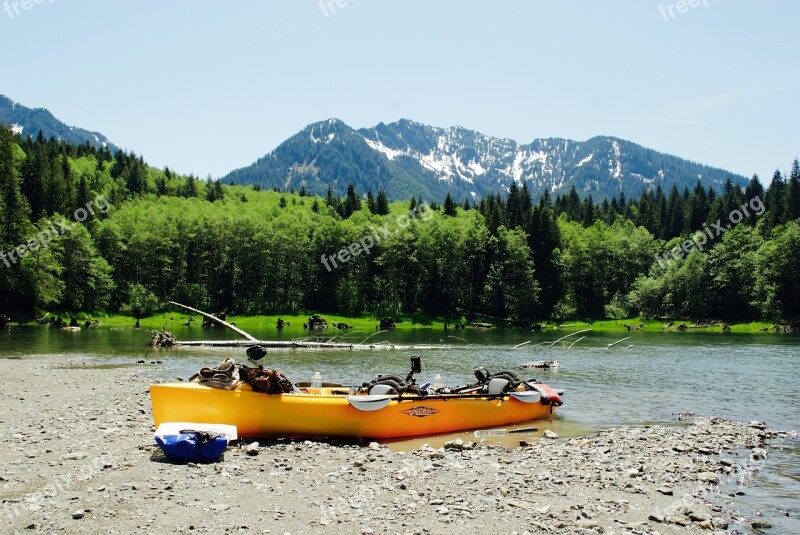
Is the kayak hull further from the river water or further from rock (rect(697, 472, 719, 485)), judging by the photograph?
rock (rect(697, 472, 719, 485))

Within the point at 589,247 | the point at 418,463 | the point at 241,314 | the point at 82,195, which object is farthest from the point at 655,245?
the point at 418,463

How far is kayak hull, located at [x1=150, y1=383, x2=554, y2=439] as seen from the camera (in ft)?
56.4

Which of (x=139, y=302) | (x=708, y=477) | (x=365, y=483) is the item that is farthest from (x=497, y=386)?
(x=139, y=302)

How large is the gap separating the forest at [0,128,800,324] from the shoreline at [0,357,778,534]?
84.1m

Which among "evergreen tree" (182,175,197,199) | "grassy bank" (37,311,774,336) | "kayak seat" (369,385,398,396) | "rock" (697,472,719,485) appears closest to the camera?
"rock" (697,472,719,485)

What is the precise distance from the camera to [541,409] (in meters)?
23.1

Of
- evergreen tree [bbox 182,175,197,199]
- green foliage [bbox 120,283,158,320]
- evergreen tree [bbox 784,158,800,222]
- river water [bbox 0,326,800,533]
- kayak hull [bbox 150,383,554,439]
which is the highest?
evergreen tree [bbox 182,175,197,199]

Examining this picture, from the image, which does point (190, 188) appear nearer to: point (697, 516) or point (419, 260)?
point (419, 260)

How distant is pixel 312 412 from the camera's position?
18.4m

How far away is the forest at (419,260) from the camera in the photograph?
96.1 m

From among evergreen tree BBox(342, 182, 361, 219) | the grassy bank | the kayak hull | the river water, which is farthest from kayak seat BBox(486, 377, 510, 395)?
evergreen tree BBox(342, 182, 361, 219)

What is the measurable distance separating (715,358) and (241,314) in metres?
77.5

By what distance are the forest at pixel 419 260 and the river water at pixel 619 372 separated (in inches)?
1467

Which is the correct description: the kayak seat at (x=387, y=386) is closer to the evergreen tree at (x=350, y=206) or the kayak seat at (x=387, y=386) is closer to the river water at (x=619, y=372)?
the river water at (x=619, y=372)
